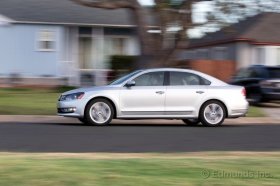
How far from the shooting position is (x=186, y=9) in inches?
892

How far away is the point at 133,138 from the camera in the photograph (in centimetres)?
1334

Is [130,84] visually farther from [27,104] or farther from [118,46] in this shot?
[118,46]

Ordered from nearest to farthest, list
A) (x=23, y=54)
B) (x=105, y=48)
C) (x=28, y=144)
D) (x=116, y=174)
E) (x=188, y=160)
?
(x=116, y=174) < (x=188, y=160) < (x=28, y=144) < (x=23, y=54) < (x=105, y=48)

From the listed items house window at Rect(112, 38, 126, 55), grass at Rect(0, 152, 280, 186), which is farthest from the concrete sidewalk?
house window at Rect(112, 38, 126, 55)

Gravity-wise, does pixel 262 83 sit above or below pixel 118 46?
below

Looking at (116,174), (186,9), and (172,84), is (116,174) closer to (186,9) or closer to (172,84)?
(172,84)

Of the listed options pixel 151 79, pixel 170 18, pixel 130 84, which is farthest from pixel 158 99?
pixel 170 18

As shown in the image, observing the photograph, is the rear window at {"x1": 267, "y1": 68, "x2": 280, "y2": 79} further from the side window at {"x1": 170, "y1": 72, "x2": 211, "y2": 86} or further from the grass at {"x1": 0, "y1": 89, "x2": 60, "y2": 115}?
the grass at {"x1": 0, "y1": 89, "x2": 60, "y2": 115}

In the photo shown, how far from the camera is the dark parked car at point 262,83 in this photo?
23.0 m

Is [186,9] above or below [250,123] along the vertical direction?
above

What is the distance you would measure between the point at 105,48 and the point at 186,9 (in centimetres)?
1093

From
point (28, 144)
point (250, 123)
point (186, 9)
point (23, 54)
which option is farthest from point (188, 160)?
point (23, 54)

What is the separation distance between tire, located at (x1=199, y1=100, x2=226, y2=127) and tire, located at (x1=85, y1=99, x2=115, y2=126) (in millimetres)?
2332

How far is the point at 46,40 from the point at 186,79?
52.1 ft
